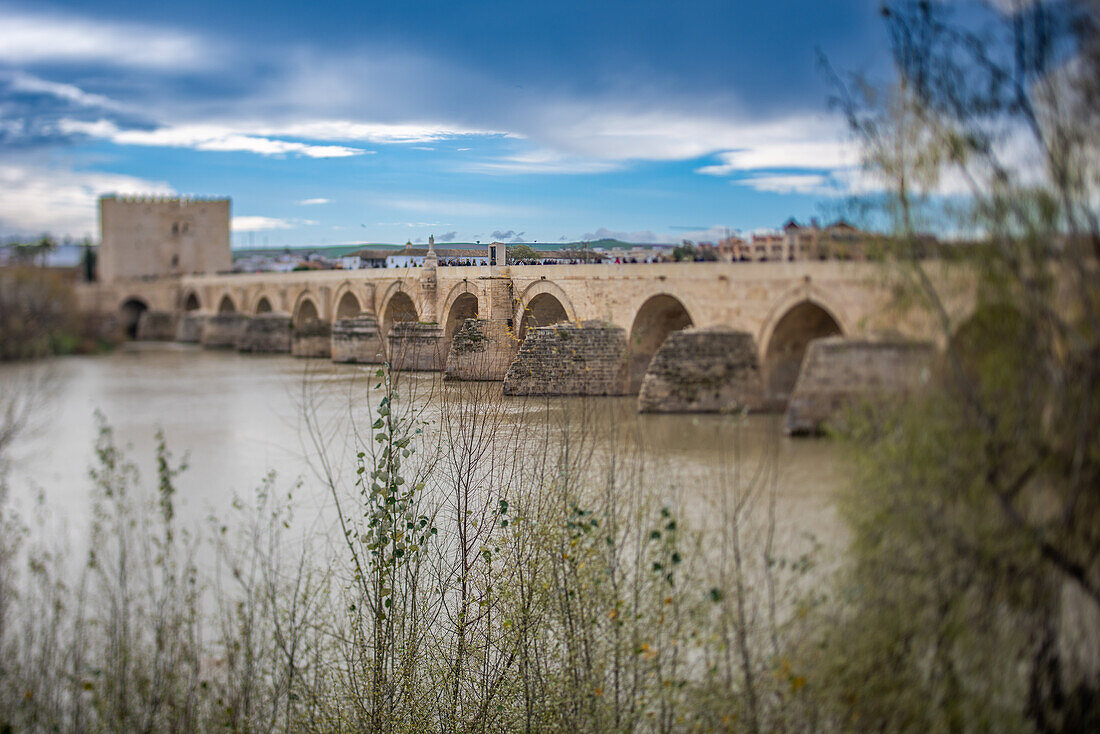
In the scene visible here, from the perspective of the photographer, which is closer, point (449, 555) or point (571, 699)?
point (571, 699)

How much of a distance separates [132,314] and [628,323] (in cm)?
1024

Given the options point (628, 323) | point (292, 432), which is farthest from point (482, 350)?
point (292, 432)

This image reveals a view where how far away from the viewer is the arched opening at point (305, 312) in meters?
5.93

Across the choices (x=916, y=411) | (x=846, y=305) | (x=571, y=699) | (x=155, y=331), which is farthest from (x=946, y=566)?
(x=155, y=331)

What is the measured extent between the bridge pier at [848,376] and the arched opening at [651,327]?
1.81 feet

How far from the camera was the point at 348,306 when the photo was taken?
471 centimetres

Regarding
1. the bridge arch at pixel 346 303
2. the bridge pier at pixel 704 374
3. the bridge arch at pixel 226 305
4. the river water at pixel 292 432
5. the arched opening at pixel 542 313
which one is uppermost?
the bridge arch at pixel 226 305

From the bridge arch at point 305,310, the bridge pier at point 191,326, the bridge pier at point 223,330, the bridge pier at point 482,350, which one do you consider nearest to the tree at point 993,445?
the bridge pier at point 482,350

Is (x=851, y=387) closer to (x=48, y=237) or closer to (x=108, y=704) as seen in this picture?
(x=108, y=704)

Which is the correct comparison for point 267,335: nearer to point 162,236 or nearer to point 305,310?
point 305,310

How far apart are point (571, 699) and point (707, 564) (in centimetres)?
67

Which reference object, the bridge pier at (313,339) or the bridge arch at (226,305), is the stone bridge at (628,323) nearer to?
the bridge pier at (313,339)

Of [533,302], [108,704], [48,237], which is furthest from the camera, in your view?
[48,237]

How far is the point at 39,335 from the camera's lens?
5.14 meters
